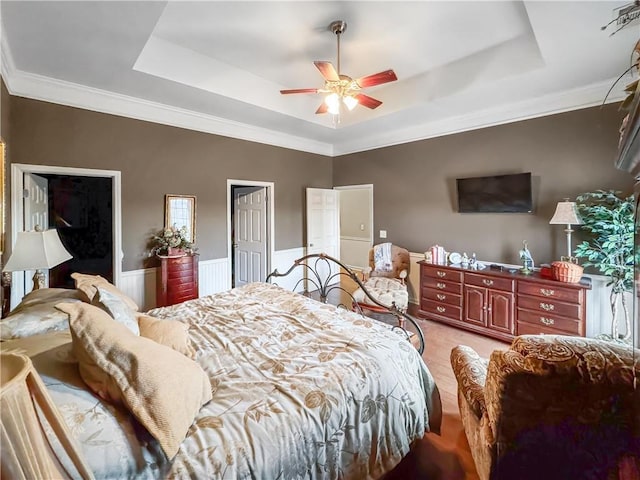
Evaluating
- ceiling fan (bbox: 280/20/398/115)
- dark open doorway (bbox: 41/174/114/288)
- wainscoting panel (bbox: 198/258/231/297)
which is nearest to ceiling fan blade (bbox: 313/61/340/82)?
ceiling fan (bbox: 280/20/398/115)

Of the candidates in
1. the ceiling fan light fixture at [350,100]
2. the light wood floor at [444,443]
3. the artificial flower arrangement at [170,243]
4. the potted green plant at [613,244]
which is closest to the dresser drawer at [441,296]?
the light wood floor at [444,443]

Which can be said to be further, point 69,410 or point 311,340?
point 311,340

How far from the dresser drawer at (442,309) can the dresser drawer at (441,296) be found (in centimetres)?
5

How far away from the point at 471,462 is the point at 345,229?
6.16 meters

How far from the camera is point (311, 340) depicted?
5.77 ft

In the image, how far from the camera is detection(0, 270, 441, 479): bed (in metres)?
0.94

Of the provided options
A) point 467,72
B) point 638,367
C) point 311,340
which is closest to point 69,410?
point 311,340

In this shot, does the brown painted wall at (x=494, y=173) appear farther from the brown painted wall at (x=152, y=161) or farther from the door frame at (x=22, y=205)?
the door frame at (x=22, y=205)

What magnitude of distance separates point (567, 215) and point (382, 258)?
7.48 ft

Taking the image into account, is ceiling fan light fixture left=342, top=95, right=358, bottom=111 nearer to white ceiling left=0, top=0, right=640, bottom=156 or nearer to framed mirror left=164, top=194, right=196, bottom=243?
white ceiling left=0, top=0, right=640, bottom=156

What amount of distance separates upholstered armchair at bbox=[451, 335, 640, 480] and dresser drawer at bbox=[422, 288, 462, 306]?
2835 mm

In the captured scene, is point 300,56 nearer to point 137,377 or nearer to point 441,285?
point 441,285

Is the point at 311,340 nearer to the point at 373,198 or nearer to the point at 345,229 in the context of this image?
the point at 373,198

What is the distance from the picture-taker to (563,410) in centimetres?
102
